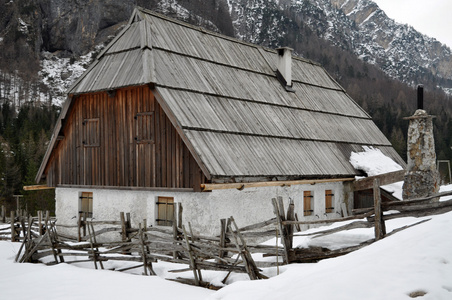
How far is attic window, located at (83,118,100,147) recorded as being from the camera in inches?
634

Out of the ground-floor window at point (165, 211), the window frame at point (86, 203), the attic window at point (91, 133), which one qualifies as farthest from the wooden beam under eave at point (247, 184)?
the window frame at point (86, 203)

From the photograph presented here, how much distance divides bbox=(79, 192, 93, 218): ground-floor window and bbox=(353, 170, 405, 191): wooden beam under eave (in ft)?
32.0

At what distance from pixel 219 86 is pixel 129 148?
3718 mm

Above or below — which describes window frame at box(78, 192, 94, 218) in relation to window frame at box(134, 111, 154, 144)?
below

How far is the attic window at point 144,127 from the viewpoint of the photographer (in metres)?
14.5

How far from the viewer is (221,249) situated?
35.6 ft

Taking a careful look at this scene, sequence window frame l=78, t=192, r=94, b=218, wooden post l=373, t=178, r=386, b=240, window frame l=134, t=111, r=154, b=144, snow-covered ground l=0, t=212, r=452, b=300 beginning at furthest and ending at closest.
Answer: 1. window frame l=78, t=192, r=94, b=218
2. window frame l=134, t=111, r=154, b=144
3. wooden post l=373, t=178, r=386, b=240
4. snow-covered ground l=0, t=212, r=452, b=300

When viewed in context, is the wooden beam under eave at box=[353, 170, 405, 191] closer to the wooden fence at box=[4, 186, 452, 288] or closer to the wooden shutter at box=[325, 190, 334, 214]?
the wooden shutter at box=[325, 190, 334, 214]

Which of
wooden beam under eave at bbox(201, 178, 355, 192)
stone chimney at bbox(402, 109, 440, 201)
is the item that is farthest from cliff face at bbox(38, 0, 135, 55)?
stone chimney at bbox(402, 109, 440, 201)

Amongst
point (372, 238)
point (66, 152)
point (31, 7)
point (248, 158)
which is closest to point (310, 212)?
point (248, 158)

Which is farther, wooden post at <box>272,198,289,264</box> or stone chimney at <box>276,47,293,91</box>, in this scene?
stone chimney at <box>276,47,293,91</box>

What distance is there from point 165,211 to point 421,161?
24.7ft

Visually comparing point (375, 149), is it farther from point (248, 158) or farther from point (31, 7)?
point (31, 7)

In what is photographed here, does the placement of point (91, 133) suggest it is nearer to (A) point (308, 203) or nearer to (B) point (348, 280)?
(A) point (308, 203)
